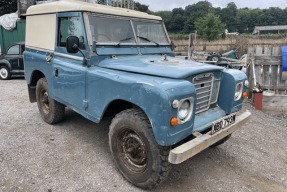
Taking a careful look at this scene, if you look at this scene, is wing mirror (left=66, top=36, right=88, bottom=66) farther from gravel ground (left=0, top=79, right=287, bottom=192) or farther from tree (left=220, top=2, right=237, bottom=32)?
tree (left=220, top=2, right=237, bottom=32)

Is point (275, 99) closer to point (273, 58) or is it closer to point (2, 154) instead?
point (273, 58)

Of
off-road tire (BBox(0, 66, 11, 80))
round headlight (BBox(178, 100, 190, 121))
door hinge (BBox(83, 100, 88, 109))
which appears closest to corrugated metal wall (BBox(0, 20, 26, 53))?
off-road tire (BBox(0, 66, 11, 80))

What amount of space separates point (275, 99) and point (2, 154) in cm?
644

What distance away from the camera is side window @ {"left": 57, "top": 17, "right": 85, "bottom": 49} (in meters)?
4.21

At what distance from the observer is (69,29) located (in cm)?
458

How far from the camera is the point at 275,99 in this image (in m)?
7.12

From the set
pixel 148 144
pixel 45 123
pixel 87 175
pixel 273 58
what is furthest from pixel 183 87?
pixel 273 58

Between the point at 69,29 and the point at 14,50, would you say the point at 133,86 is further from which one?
the point at 14,50

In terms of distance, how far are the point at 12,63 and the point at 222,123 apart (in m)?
10.8

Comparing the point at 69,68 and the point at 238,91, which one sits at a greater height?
the point at 69,68

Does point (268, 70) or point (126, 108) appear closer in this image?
point (126, 108)

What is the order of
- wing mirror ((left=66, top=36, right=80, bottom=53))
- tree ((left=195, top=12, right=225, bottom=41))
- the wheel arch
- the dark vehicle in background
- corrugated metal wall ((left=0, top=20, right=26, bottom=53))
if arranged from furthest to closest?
tree ((left=195, top=12, right=225, bottom=41)) < corrugated metal wall ((left=0, top=20, right=26, bottom=53)) < the dark vehicle in background < wing mirror ((left=66, top=36, right=80, bottom=53)) < the wheel arch

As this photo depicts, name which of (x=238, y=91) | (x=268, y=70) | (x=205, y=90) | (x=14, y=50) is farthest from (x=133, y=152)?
(x=14, y=50)

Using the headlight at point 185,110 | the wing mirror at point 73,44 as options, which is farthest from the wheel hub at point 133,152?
the wing mirror at point 73,44
